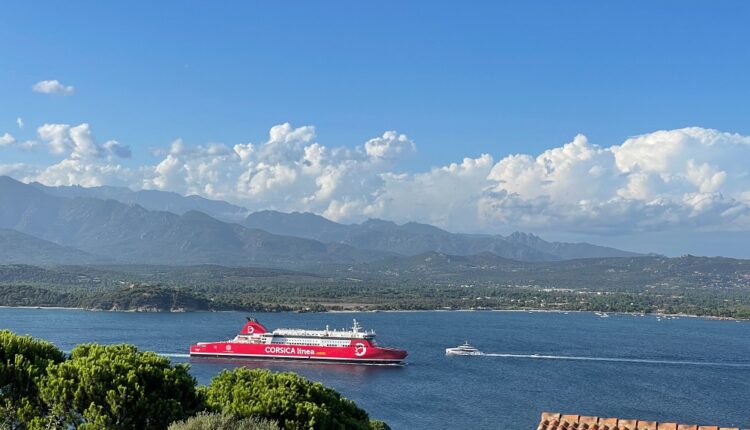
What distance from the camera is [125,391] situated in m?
28.2

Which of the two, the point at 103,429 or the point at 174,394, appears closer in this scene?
the point at 103,429

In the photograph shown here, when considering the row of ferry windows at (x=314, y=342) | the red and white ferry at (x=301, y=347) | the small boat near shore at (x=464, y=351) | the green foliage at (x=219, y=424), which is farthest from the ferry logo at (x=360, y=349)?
the green foliage at (x=219, y=424)

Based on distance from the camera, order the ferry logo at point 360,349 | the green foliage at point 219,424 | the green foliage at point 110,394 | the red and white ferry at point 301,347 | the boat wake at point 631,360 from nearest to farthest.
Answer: the green foliage at point 219,424
the green foliage at point 110,394
the ferry logo at point 360,349
the red and white ferry at point 301,347
the boat wake at point 631,360

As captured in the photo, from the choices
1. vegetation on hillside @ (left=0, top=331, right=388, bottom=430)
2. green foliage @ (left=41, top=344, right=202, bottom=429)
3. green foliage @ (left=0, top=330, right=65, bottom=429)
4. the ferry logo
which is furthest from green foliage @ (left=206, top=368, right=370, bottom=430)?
the ferry logo

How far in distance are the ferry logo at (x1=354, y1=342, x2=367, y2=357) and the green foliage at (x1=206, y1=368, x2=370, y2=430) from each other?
63.6 metres

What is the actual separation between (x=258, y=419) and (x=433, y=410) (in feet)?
141

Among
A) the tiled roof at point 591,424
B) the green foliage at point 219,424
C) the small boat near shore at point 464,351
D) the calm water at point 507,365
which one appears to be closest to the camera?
the tiled roof at point 591,424

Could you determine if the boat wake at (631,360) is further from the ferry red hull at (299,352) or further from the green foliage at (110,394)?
the green foliage at (110,394)

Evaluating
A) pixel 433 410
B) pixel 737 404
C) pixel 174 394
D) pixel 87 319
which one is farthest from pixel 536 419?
pixel 87 319

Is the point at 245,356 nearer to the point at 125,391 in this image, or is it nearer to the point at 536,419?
the point at 536,419

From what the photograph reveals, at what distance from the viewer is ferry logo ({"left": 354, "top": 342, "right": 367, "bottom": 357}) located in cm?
9831

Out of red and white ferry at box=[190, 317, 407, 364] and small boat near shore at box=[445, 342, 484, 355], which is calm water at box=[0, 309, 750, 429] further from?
red and white ferry at box=[190, 317, 407, 364]

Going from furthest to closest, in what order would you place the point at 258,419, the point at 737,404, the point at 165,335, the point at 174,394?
the point at 165,335 → the point at 737,404 → the point at 174,394 → the point at 258,419

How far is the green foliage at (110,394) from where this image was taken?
28.1 m
